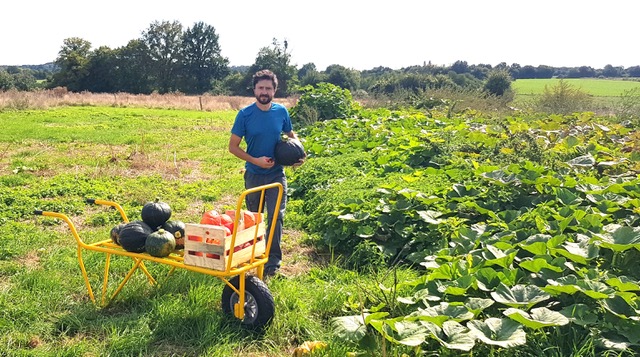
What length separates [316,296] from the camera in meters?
4.45

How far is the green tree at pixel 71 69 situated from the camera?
177 feet

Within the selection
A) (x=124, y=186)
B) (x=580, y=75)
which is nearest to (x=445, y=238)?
(x=124, y=186)

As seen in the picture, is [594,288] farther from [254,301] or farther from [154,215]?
Result: [154,215]

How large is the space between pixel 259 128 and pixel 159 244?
1645 mm

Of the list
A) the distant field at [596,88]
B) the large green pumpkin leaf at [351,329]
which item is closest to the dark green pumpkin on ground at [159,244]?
the large green pumpkin leaf at [351,329]

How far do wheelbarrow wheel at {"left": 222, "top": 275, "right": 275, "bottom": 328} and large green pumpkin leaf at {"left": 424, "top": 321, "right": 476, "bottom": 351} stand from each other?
1375 mm

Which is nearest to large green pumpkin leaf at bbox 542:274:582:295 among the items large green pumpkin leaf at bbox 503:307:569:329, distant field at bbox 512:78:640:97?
large green pumpkin leaf at bbox 503:307:569:329

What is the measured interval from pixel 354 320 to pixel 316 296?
3.62 ft

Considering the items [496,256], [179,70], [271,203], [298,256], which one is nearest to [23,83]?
[179,70]

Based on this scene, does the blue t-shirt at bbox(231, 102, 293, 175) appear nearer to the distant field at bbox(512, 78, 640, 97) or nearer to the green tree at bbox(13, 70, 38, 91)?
the distant field at bbox(512, 78, 640, 97)

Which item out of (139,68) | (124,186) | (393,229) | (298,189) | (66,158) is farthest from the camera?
(139,68)

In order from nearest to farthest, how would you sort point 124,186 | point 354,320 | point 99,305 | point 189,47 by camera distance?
1. point 354,320
2. point 99,305
3. point 124,186
4. point 189,47

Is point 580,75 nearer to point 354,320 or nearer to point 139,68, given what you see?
point 139,68

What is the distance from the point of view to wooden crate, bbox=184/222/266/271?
365 cm
